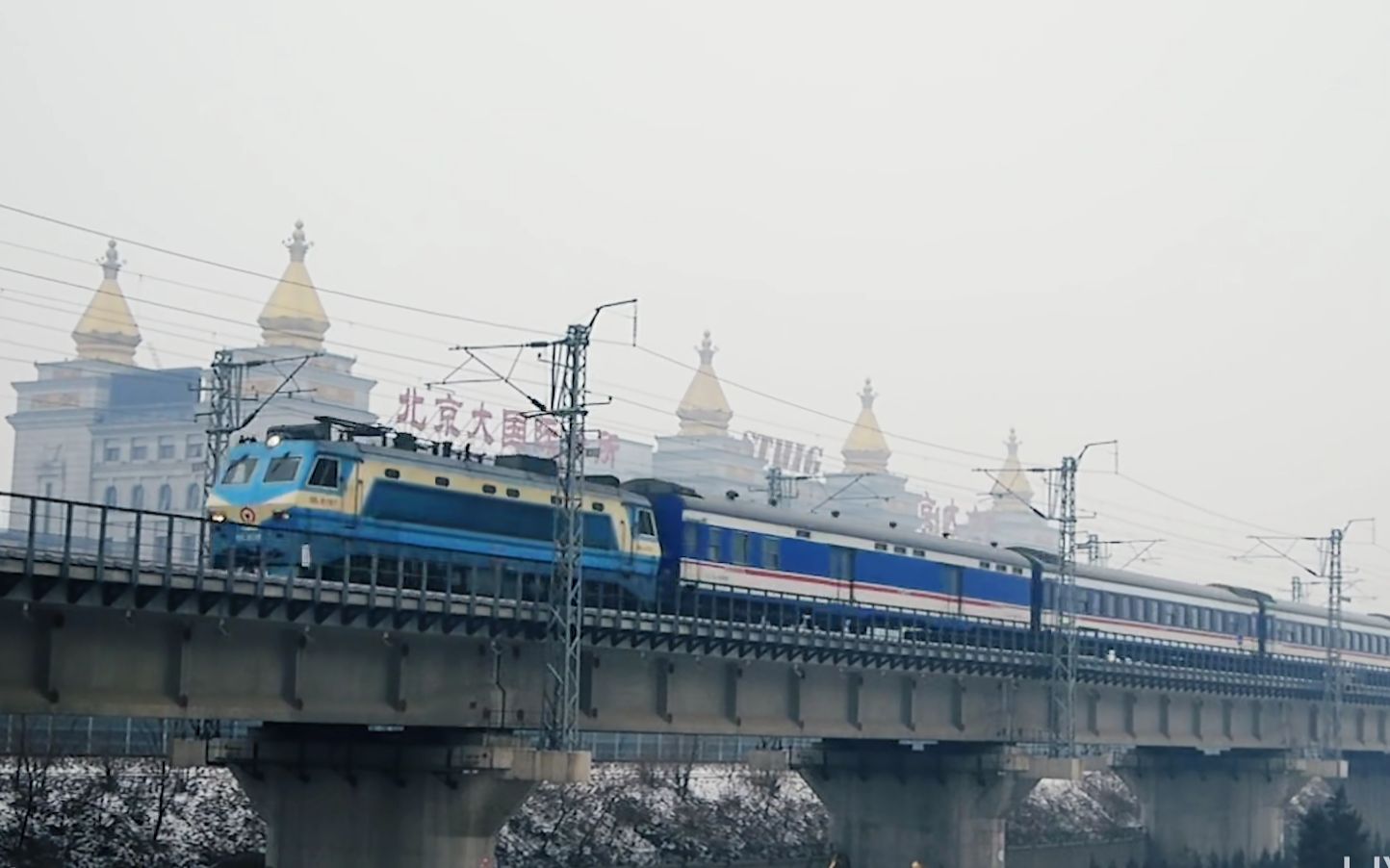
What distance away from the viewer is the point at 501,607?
4522 cm

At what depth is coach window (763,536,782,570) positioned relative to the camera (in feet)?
199

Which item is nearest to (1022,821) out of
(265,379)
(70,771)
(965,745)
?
(965,745)

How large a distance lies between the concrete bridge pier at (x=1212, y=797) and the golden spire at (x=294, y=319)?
8216 cm

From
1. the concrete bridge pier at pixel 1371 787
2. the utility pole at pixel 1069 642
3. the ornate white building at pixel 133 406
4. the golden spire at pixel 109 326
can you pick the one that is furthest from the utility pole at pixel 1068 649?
the golden spire at pixel 109 326

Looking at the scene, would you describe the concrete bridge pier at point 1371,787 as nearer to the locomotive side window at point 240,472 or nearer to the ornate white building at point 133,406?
the ornate white building at point 133,406

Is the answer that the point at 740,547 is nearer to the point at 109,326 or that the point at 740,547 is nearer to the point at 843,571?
the point at 843,571

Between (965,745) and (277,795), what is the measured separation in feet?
97.7

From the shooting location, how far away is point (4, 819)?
191 feet

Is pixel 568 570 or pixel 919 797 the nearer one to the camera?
pixel 568 570

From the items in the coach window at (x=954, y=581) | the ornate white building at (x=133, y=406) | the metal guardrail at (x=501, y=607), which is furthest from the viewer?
the ornate white building at (x=133, y=406)

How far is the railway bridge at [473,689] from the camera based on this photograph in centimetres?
3700

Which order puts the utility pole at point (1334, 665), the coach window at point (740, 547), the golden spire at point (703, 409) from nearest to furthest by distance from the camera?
the coach window at point (740, 547), the utility pole at point (1334, 665), the golden spire at point (703, 409)

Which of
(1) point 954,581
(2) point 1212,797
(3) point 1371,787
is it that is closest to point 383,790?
(1) point 954,581

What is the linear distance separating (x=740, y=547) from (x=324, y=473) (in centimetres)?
1727
